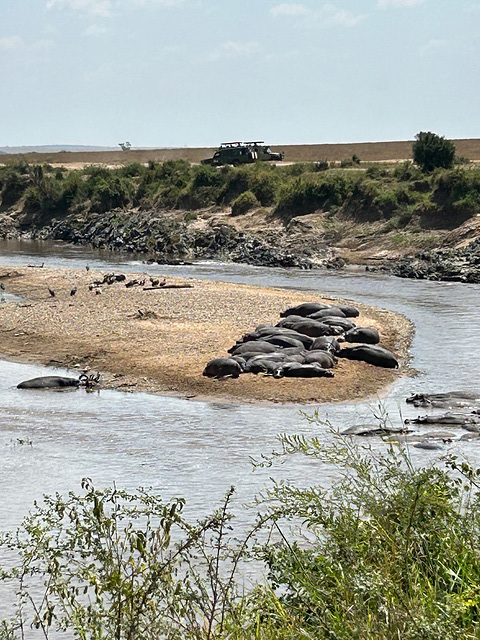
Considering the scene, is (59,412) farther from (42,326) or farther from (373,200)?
(373,200)

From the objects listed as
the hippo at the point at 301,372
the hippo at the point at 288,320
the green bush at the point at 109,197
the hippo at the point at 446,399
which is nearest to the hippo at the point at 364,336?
the hippo at the point at 288,320

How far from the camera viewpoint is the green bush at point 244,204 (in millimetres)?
48875

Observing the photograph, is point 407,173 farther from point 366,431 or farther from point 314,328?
point 366,431

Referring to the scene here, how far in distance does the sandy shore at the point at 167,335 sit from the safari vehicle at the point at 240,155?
33.8 m

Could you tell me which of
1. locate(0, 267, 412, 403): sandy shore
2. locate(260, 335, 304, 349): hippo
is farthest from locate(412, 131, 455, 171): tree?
locate(260, 335, 304, 349): hippo

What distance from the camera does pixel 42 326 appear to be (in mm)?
22094

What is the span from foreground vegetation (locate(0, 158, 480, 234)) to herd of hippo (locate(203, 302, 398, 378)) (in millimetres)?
21047

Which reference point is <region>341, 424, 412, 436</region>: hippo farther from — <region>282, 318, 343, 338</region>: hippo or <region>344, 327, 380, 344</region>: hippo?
<region>282, 318, 343, 338</region>: hippo

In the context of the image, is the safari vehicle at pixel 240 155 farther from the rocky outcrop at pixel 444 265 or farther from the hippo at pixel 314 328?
the hippo at pixel 314 328

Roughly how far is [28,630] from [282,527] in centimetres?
311

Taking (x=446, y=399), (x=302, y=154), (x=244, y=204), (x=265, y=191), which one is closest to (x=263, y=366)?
(x=446, y=399)

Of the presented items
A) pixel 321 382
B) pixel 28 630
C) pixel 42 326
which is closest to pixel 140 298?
pixel 42 326

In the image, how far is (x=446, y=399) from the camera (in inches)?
622

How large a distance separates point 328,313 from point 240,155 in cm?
4191
